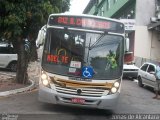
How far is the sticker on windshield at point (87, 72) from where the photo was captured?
1180 centimetres

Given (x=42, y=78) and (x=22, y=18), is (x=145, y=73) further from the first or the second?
(x=42, y=78)

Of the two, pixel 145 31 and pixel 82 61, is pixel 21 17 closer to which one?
pixel 82 61

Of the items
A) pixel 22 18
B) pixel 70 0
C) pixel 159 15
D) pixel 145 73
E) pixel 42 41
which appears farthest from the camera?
pixel 159 15

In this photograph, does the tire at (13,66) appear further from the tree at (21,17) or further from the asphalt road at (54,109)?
the asphalt road at (54,109)

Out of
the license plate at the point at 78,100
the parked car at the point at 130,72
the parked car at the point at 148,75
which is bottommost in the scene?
the parked car at the point at 130,72

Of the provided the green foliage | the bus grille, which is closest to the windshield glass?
the bus grille

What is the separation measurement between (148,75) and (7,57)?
8.55 metres

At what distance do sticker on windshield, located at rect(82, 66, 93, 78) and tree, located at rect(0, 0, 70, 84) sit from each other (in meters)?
5.20

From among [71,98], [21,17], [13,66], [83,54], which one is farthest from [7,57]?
[71,98]

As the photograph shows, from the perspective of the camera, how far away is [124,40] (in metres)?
12.4

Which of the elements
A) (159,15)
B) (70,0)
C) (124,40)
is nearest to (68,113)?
(124,40)

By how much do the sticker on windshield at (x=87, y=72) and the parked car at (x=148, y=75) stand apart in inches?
382

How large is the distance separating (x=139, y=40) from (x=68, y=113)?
27.2 metres

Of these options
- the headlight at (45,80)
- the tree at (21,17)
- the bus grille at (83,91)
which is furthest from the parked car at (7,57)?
the bus grille at (83,91)
